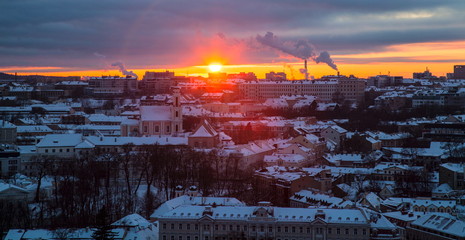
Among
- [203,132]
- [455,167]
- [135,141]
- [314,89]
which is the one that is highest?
[314,89]

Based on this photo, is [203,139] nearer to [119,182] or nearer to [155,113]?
[155,113]

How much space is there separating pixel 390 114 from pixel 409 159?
747 inches

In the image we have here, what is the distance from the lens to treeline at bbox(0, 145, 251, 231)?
24859 mm

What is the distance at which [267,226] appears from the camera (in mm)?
20750

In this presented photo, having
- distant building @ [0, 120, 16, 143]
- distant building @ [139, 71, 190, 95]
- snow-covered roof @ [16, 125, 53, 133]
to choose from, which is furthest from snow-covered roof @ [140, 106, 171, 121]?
distant building @ [139, 71, 190, 95]

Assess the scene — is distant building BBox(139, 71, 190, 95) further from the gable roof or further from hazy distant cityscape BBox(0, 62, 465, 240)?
the gable roof

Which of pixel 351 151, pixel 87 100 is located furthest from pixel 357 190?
pixel 87 100

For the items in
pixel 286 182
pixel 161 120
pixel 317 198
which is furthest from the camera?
pixel 161 120

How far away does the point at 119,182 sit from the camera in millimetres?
30703

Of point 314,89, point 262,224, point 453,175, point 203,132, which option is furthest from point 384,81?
point 262,224

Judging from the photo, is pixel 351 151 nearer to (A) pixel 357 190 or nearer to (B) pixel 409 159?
(B) pixel 409 159

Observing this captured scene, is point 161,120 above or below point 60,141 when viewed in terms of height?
above

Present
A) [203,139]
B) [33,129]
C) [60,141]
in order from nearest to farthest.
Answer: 1. [60,141]
2. [203,139]
3. [33,129]

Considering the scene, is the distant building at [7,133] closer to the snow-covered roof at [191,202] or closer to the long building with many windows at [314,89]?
the snow-covered roof at [191,202]
